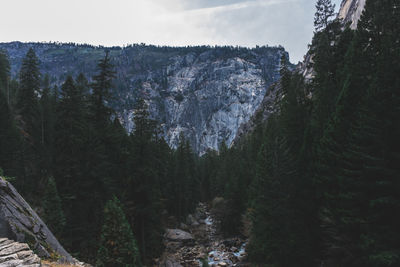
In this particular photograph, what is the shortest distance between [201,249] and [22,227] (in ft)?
99.2

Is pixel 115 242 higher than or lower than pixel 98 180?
lower

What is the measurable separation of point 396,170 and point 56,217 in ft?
79.1

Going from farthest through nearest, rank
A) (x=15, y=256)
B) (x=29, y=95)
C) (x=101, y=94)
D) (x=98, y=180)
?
(x=29, y=95)
(x=101, y=94)
(x=98, y=180)
(x=15, y=256)

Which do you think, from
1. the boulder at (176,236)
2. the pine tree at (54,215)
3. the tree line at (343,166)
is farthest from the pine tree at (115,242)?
the boulder at (176,236)

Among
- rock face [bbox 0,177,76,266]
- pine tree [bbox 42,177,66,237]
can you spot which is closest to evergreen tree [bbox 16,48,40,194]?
pine tree [bbox 42,177,66,237]

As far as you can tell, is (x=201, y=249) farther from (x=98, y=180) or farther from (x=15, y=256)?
(x=15, y=256)

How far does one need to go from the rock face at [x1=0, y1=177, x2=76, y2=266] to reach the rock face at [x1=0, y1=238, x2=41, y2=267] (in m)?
0.98

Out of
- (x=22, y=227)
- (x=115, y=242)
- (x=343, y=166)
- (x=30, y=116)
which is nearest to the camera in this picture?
(x=22, y=227)

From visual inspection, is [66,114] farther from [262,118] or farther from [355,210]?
[262,118]

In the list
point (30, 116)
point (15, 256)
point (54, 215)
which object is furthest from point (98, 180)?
point (30, 116)

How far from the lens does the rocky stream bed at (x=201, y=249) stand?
28.9 metres

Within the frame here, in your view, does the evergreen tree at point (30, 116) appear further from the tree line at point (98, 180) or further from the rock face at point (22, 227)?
the rock face at point (22, 227)

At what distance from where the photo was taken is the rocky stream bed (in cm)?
2892

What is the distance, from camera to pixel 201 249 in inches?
1379
